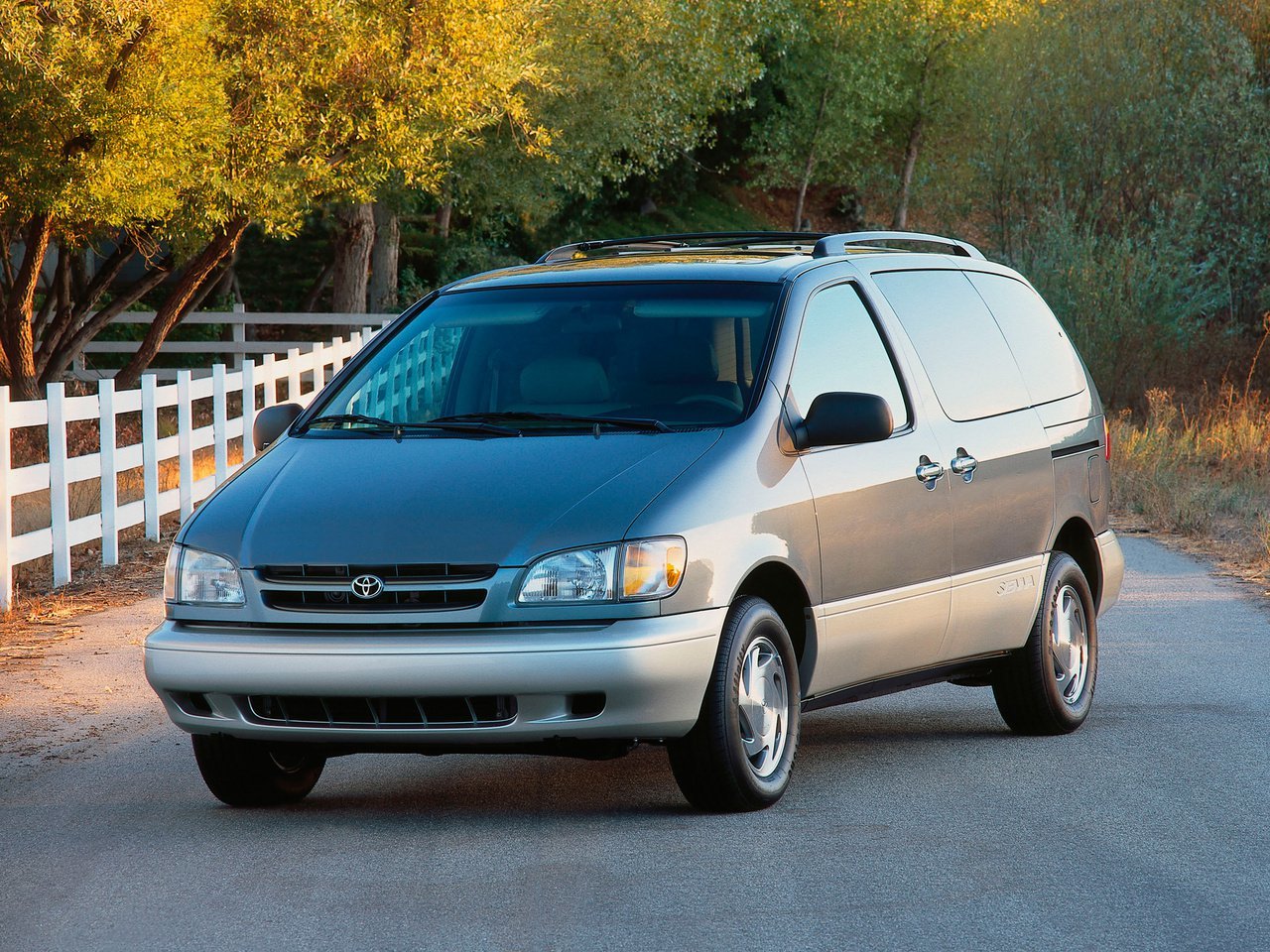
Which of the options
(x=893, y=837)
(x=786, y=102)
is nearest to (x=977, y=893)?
(x=893, y=837)

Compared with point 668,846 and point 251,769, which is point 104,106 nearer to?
point 251,769

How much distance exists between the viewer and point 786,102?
2400 inches

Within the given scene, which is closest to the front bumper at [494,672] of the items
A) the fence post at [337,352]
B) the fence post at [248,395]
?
the fence post at [248,395]

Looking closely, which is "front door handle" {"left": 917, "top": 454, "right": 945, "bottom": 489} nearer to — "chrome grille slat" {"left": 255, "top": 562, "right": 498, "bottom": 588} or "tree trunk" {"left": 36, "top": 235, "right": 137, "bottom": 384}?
"chrome grille slat" {"left": 255, "top": 562, "right": 498, "bottom": 588}

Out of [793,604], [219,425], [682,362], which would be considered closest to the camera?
[793,604]

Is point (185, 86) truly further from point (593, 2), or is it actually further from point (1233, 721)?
point (593, 2)

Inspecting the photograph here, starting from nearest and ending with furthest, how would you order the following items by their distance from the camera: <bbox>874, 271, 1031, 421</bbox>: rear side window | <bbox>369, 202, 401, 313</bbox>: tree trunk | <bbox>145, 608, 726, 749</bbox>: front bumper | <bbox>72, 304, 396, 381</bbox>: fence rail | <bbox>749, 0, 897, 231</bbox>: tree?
1. <bbox>145, 608, 726, 749</bbox>: front bumper
2. <bbox>874, 271, 1031, 421</bbox>: rear side window
3. <bbox>72, 304, 396, 381</bbox>: fence rail
4. <bbox>369, 202, 401, 313</bbox>: tree trunk
5. <bbox>749, 0, 897, 231</bbox>: tree

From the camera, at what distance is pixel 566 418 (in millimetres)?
6477

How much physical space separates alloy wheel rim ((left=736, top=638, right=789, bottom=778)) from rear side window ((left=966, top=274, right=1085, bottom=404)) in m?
2.32

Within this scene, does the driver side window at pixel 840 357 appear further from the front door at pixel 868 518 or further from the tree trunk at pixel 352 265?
the tree trunk at pixel 352 265

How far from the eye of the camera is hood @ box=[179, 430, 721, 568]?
5.72 meters

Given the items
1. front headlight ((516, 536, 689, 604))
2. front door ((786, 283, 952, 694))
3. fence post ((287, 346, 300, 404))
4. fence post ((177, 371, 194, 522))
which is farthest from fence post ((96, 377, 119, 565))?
front headlight ((516, 536, 689, 604))

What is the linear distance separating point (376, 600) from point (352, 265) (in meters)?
28.8

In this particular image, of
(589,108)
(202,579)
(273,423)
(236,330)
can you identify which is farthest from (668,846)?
(236,330)
